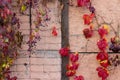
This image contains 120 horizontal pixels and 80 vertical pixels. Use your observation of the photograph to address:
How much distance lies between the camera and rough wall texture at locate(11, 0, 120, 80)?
13.6 feet

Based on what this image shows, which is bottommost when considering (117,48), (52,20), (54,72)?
(54,72)

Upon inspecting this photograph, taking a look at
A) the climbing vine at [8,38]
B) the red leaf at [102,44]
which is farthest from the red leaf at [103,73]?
the climbing vine at [8,38]

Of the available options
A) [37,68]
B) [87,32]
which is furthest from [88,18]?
[37,68]

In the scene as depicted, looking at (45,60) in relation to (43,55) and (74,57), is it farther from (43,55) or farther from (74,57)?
(74,57)

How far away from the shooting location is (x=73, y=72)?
415cm

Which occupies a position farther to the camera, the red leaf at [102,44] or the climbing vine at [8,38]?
the red leaf at [102,44]

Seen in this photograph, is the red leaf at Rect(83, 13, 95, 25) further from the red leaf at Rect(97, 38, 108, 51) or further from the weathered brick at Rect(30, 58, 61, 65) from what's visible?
the weathered brick at Rect(30, 58, 61, 65)

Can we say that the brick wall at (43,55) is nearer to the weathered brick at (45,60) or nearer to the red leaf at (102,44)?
the weathered brick at (45,60)

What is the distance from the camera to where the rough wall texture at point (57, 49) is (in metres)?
4.16

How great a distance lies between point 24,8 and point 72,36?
0.64 meters

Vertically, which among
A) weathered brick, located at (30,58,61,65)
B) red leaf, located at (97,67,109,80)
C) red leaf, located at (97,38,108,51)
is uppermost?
red leaf, located at (97,38,108,51)

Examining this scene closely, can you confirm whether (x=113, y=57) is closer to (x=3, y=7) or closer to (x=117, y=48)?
(x=117, y=48)

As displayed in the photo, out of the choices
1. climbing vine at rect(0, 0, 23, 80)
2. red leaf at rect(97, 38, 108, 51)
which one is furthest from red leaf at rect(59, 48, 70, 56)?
climbing vine at rect(0, 0, 23, 80)

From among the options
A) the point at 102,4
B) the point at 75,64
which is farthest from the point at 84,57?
the point at 102,4
